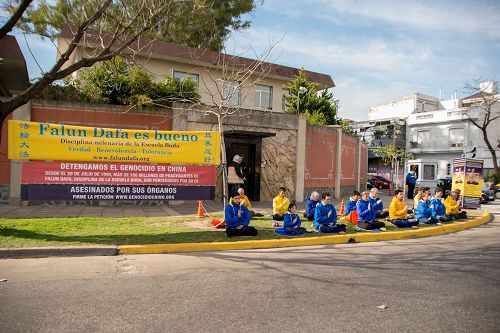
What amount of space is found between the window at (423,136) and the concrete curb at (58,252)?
41.4 meters

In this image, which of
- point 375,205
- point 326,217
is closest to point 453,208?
point 375,205

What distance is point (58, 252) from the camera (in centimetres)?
716

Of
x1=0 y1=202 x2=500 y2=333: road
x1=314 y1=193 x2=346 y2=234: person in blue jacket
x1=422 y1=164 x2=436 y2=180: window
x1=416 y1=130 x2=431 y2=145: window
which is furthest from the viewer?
A: x1=416 y1=130 x2=431 y2=145: window

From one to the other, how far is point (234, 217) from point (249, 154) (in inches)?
265

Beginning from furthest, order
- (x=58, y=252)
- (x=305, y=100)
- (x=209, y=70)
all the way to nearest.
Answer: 1. (x=305, y=100)
2. (x=209, y=70)
3. (x=58, y=252)

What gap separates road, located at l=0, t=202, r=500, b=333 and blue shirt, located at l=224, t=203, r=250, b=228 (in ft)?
4.71

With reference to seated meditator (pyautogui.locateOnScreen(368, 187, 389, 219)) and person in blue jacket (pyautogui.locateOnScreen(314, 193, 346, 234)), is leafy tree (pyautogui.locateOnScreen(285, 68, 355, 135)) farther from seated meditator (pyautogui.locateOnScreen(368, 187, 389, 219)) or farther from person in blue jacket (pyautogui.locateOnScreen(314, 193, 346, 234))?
person in blue jacket (pyautogui.locateOnScreen(314, 193, 346, 234))

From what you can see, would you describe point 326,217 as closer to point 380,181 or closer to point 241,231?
point 241,231

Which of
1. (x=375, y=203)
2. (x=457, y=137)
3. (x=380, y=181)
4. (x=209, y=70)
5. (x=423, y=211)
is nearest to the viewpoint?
(x=375, y=203)

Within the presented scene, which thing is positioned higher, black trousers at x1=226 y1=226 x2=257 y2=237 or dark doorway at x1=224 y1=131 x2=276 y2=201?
dark doorway at x1=224 y1=131 x2=276 y2=201

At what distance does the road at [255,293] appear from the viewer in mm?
4148

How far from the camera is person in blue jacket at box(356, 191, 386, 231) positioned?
10516mm

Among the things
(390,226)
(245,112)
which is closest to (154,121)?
(245,112)

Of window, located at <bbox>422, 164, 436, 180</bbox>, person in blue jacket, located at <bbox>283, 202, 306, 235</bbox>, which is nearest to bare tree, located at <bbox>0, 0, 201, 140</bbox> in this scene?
person in blue jacket, located at <bbox>283, 202, 306, 235</bbox>
